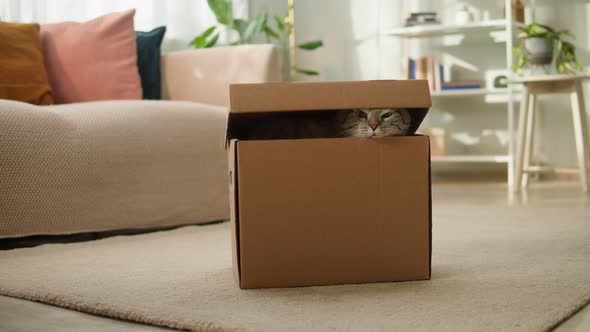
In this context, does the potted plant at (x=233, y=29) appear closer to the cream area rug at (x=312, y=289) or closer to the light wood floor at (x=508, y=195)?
the light wood floor at (x=508, y=195)

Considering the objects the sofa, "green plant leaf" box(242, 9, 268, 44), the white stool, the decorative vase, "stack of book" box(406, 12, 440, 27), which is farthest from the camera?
"stack of book" box(406, 12, 440, 27)

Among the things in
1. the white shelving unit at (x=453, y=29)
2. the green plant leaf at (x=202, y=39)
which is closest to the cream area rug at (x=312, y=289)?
the green plant leaf at (x=202, y=39)

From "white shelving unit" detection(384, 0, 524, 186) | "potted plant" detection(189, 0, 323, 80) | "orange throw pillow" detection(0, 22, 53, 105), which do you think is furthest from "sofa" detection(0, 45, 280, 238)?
"white shelving unit" detection(384, 0, 524, 186)

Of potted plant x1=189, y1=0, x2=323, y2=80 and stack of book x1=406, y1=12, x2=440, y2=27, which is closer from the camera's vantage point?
potted plant x1=189, y1=0, x2=323, y2=80

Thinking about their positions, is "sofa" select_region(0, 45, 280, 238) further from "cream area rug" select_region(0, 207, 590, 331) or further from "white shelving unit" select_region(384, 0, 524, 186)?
"white shelving unit" select_region(384, 0, 524, 186)

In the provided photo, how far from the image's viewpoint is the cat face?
125 cm

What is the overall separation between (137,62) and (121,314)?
5.63 feet

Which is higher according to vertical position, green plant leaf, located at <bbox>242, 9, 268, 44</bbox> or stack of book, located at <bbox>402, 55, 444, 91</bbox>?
green plant leaf, located at <bbox>242, 9, 268, 44</bbox>

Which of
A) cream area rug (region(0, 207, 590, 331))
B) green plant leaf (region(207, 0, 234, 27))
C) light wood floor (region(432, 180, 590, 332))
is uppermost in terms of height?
green plant leaf (region(207, 0, 234, 27))

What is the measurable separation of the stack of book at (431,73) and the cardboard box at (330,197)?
288 centimetres

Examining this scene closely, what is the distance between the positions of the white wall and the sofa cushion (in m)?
2.30

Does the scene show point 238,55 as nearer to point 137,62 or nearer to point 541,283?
point 137,62

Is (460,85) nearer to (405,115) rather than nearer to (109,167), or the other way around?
(109,167)

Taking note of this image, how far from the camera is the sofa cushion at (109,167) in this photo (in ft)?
5.62
